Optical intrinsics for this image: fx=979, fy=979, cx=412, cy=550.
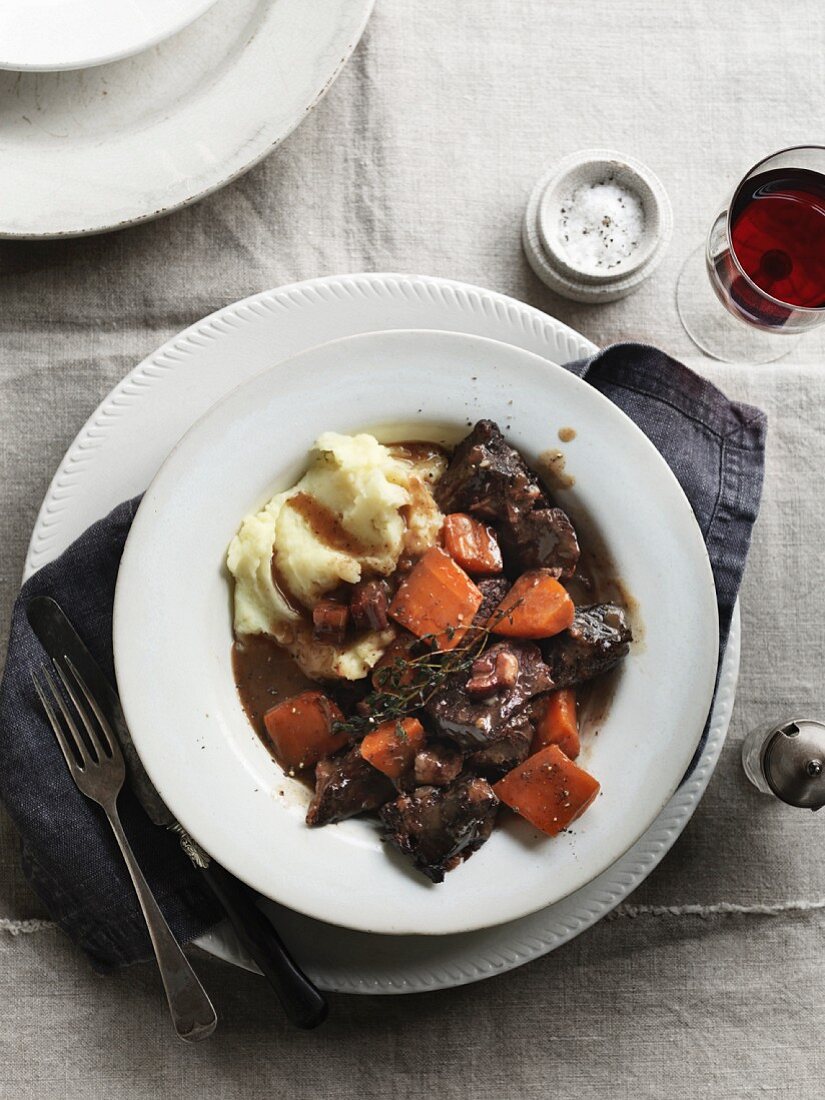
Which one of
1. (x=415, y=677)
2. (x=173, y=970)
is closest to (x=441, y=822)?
(x=415, y=677)

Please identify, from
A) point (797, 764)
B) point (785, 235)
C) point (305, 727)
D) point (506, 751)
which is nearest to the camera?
point (506, 751)

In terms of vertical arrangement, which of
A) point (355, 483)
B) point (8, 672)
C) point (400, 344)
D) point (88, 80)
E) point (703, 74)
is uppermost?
point (88, 80)

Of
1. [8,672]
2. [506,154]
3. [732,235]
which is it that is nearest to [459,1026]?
[8,672]

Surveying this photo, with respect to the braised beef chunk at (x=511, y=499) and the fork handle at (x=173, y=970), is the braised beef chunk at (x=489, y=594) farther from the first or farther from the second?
the fork handle at (x=173, y=970)

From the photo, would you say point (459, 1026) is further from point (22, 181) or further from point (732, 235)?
point (22, 181)

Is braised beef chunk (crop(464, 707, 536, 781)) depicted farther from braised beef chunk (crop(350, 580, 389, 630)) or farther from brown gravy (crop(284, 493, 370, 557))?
brown gravy (crop(284, 493, 370, 557))

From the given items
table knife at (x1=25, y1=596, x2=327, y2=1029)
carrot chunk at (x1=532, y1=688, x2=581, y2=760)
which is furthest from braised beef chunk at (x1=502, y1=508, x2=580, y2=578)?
table knife at (x1=25, y1=596, x2=327, y2=1029)

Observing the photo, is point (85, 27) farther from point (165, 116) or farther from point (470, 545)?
point (470, 545)
